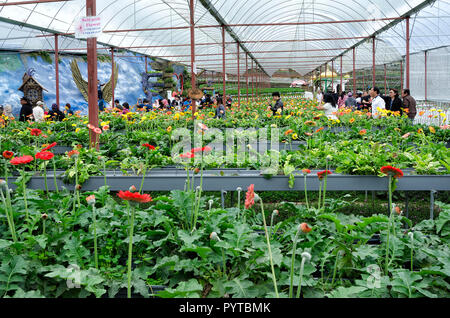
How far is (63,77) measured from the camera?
22.7 meters

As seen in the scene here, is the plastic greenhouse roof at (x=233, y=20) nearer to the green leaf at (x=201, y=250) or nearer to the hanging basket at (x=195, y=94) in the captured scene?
the hanging basket at (x=195, y=94)

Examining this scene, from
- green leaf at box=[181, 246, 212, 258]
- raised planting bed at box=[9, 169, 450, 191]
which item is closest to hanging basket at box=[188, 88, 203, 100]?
raised planting bed at box=[9, 169, 450, 191]

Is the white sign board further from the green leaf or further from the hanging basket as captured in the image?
the hanging basket

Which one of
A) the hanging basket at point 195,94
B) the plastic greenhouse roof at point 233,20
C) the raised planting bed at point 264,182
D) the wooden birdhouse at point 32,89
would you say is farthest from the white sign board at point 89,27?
the wooden birdhouse at point 32,89

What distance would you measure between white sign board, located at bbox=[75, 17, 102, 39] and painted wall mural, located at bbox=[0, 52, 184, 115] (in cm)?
1700

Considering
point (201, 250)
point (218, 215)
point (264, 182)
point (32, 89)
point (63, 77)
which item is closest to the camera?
point (201, 250)

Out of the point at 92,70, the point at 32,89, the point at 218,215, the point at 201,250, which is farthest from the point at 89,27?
the point at 32,89

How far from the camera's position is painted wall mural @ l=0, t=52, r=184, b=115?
20.1m

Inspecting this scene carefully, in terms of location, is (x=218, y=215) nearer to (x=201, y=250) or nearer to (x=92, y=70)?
(x=201, y=250)

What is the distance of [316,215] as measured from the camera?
2.38 m

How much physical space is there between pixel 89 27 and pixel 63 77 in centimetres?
1905

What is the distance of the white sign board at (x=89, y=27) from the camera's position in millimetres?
5094
